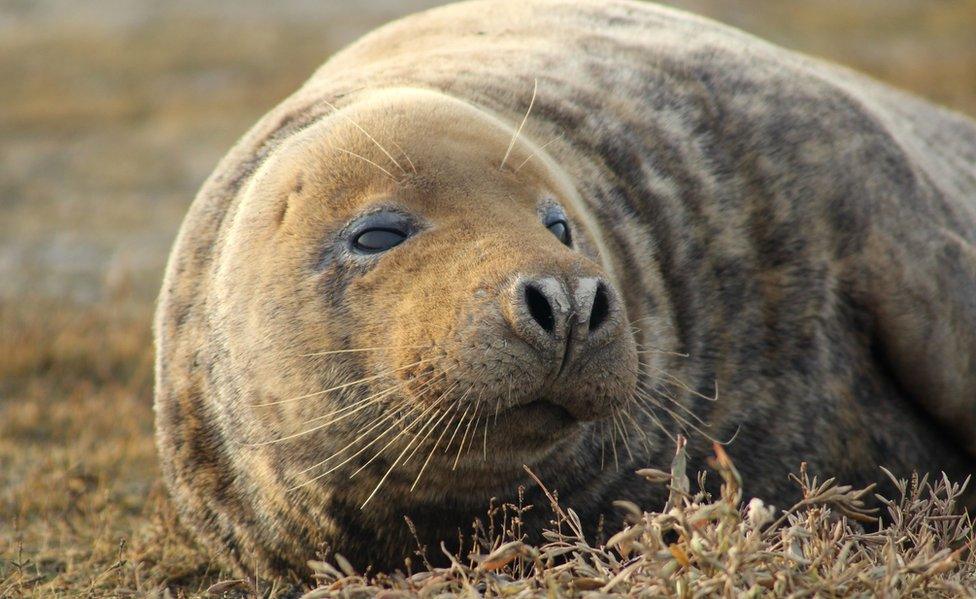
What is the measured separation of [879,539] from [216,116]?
36.8 feet

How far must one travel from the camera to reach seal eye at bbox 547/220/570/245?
329 cm

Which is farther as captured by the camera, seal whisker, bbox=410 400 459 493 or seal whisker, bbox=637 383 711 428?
seal whisker, bbox=637 383 711 428

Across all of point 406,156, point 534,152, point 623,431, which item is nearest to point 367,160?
point 406,156

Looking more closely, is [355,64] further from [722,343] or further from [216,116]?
[216,116]

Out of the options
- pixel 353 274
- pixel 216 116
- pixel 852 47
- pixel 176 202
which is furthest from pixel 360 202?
pixel 852 47

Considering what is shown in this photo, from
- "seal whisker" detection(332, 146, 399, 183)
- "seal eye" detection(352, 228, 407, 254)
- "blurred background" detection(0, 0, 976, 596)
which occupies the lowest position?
"blurred background" detection(0, 0, 976, 596)

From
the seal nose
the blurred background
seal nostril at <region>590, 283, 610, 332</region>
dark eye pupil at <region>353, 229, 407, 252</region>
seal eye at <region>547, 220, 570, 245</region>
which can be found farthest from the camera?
the blurred background

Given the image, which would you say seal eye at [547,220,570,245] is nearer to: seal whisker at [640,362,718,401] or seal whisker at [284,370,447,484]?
seal whisker at [640,362,718,401]

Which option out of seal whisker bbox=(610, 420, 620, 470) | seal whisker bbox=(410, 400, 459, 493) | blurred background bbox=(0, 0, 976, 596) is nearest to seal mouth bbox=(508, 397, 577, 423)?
seal whisker bbox=(410, 400, 459, 493)

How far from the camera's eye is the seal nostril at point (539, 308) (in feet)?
9.05

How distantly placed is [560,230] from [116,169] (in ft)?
29.0

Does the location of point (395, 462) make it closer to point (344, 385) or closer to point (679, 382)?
point (344, 385)

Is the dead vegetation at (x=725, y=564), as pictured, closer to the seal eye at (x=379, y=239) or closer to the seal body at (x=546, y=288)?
the seal body at (x=546, y=288)

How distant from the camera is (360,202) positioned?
3.25 metres
